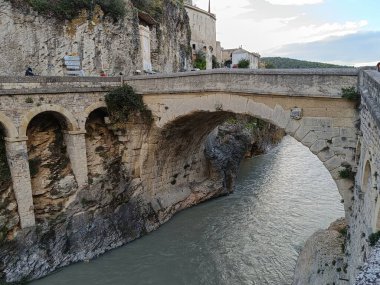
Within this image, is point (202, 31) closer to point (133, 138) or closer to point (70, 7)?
point (70, 7)

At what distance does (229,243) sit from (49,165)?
727 centimetres

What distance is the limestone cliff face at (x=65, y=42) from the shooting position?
1495cm

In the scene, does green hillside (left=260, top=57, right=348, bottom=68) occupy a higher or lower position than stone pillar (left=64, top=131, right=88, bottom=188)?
higher

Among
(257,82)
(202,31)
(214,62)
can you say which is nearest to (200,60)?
(214,62)

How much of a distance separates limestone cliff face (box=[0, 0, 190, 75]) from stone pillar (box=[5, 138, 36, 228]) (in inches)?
238

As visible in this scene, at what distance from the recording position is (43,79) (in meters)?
11.6

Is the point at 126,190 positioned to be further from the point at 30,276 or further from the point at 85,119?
the point at 30,276

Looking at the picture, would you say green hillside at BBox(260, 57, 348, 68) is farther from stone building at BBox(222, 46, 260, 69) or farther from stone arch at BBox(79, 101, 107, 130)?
stone arch at BBox(79, 101, 107, 130)

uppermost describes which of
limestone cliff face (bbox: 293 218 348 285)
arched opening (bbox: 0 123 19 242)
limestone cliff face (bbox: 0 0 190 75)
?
limestone cliff face (bbox: 0 0 190 75)

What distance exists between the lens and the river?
11.2 m

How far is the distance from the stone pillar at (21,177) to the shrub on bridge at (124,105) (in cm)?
344

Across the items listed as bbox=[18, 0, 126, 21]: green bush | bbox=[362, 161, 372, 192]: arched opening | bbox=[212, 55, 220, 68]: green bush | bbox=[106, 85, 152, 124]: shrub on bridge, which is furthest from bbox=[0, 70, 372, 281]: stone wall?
bbox=[212, 55, 220, 68]: green bush

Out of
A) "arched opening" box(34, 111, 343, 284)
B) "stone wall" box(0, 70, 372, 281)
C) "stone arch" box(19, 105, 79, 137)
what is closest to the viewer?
"stone wall" box(0, 70, 372, 281)

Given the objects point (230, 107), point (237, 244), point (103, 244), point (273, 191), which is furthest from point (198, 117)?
point (273, 191)
